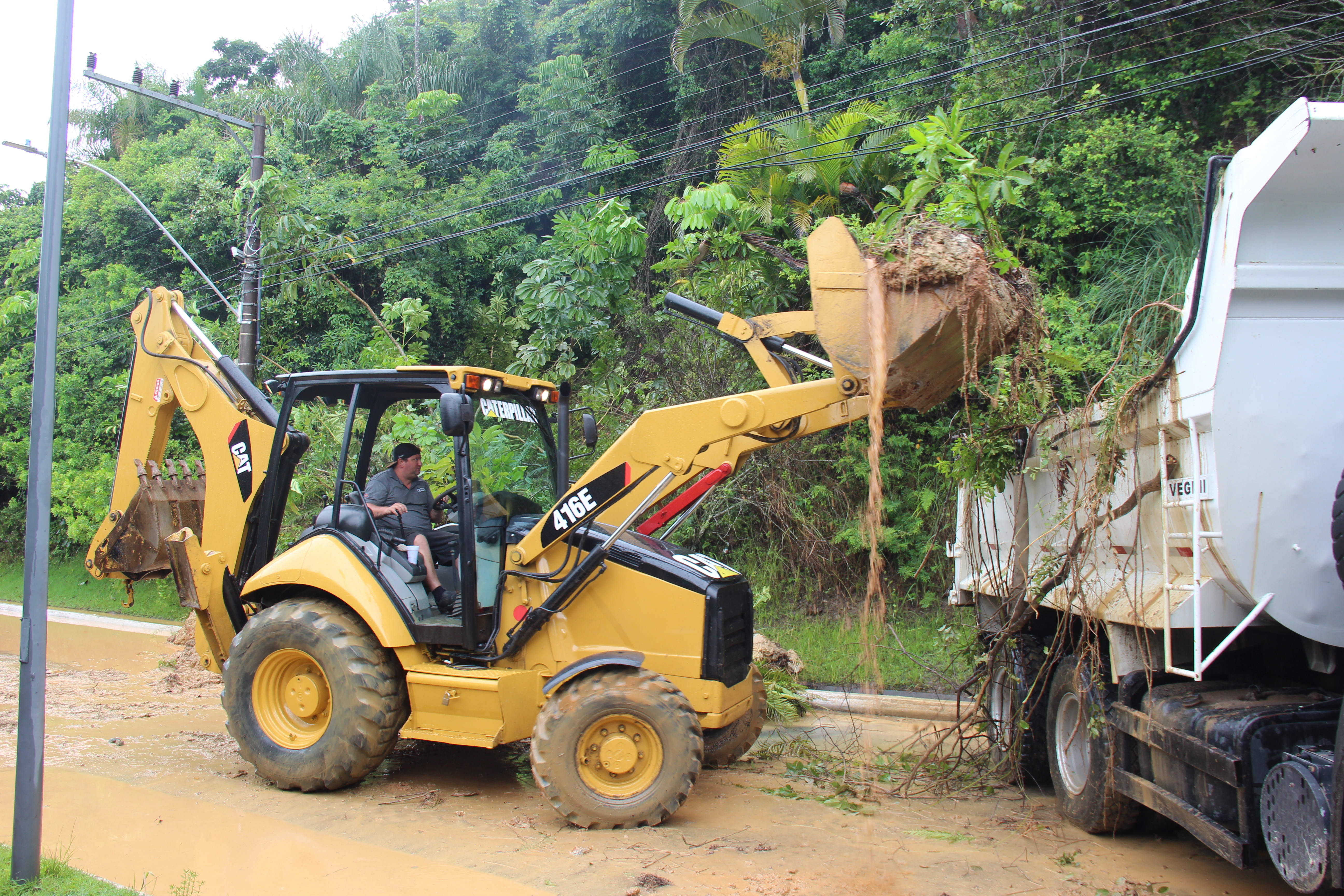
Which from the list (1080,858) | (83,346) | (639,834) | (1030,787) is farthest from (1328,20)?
(83,346)

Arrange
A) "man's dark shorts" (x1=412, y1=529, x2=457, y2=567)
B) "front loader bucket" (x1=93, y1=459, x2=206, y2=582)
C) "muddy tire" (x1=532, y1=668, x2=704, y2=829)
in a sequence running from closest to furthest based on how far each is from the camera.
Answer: "muddy tire" (x1=532, y1=668, x2=704, y2=829) < "man's dark shorts" (x1=412, y1=529, x2=457, y2=567) < "front loader bucket" (x1=93, y1=459, x2=206, y2=582)

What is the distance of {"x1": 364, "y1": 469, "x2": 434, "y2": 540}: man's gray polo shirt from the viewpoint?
21.3ft

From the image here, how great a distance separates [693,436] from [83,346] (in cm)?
2032

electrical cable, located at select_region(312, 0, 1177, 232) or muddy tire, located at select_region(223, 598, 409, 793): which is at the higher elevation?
electrical cable, located at select_region(312, 0, 1177, 232)

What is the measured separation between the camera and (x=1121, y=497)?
16.5 ft

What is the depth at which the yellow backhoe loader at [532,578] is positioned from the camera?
5375 millimetres

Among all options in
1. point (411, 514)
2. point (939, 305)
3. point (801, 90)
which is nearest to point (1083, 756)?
point (939, 305)

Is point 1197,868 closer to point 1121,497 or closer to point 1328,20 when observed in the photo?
point 1121,497

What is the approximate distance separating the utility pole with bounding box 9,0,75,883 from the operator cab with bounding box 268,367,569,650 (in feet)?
6.45

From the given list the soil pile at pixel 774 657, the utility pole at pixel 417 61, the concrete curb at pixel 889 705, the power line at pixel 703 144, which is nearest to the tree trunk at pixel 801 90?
the power line at pixel 703 144

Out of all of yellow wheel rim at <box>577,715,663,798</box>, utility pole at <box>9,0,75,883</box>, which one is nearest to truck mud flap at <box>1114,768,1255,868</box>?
yellow wheel rim at <box>577,715,663,798</box>

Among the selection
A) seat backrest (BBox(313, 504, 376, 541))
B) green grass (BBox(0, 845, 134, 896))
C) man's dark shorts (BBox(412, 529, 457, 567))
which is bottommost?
green grass (BBox(0, 845, 134, 896))

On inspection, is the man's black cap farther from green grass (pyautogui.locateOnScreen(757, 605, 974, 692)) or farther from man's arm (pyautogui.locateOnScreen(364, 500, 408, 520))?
green grass (pyautogui.locateOnScreen(757, 605, 974, 692))

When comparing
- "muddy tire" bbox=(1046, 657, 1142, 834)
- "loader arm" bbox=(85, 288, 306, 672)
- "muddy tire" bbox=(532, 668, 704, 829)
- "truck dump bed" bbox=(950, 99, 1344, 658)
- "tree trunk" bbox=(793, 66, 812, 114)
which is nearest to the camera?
"truck dump bed" bbox=(950, 99, 1344, 658)
